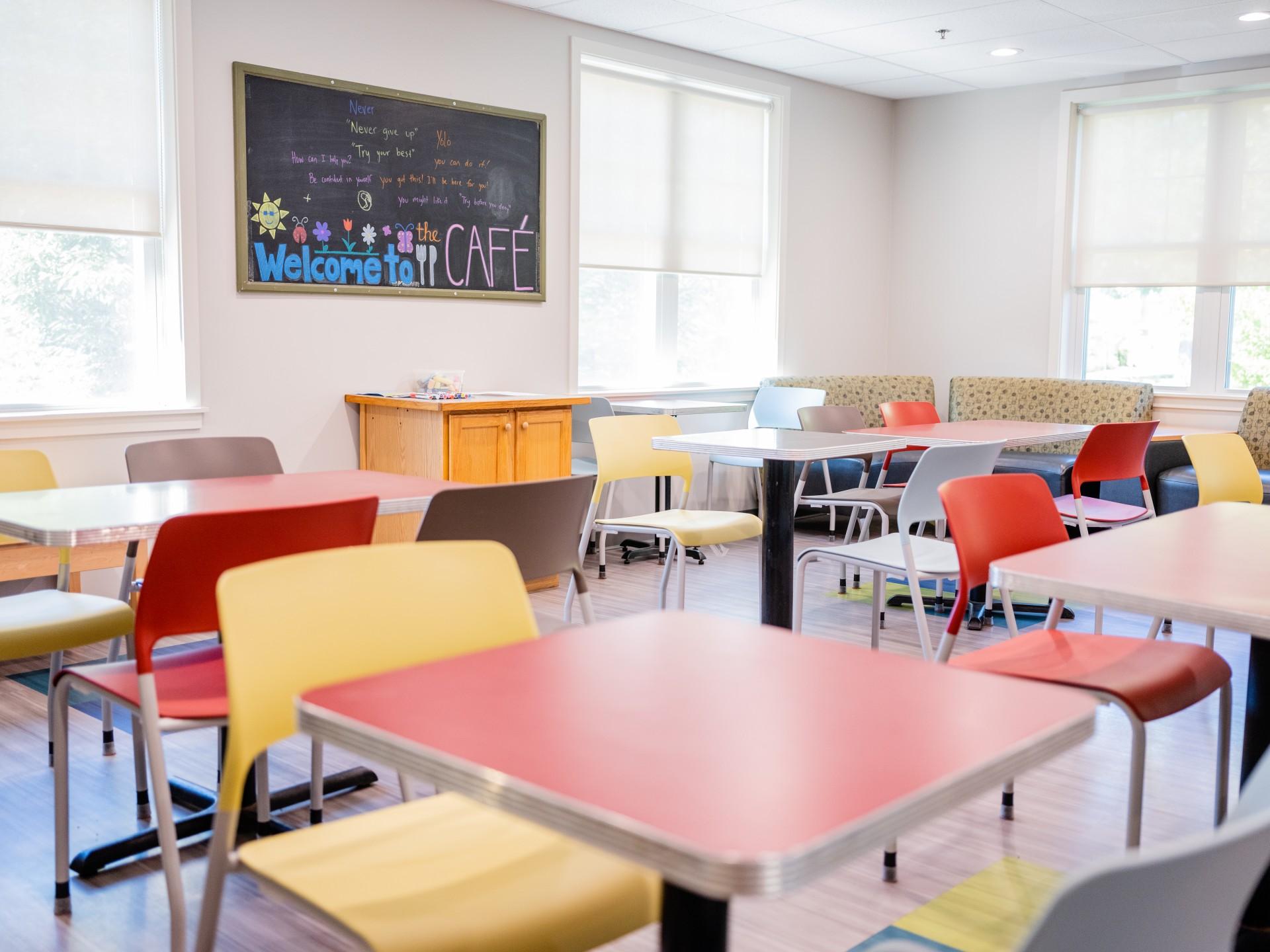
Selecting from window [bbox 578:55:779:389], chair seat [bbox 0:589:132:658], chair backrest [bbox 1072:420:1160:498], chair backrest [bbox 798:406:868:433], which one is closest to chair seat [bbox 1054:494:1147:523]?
chair backrest [bbox 1072:420:1160:498]

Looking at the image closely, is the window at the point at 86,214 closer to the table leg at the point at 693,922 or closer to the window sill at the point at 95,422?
the window sill at the point at 95,422

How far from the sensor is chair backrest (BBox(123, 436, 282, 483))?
3.26 meters

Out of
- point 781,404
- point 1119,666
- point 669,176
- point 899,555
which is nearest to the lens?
point 1119,666

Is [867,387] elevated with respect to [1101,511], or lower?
elevated

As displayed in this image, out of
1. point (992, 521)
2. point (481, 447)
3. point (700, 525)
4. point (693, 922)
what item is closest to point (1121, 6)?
point (700, 525)

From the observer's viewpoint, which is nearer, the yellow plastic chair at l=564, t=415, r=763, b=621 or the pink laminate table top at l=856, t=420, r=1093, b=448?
the yellow plastic chair at l=564, t=415, r=763, b=621

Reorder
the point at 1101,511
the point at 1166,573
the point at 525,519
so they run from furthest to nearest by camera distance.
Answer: the point at 1101,511 < the point at 525,519 < the point at 1166,573

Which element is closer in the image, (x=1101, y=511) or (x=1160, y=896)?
(x=1160, y=896)

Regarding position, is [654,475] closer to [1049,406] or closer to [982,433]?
[982,433]

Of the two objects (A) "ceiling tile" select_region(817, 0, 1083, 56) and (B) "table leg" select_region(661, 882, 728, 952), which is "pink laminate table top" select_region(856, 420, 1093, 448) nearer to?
(A) "ceiling tile" select_region(817, 0, 1083, 56)

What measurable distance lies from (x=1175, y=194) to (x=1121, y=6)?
171cm

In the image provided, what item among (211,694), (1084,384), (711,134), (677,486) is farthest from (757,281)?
(211,694)

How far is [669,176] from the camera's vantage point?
22.3ft

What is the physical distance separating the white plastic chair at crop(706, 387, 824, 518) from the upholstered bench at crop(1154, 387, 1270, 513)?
188 cm
